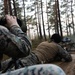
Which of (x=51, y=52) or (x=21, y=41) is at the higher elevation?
(x=21, y=41)

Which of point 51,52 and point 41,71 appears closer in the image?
point 41,71

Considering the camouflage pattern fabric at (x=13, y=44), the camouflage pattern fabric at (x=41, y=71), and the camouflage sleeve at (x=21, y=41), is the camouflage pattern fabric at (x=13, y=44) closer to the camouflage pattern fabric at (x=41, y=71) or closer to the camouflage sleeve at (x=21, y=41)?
the camouflage sleeve at (x=21, y=41)

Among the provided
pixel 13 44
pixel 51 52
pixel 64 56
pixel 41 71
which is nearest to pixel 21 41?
pixel 13 44

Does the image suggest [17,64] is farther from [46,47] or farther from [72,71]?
[46,47]

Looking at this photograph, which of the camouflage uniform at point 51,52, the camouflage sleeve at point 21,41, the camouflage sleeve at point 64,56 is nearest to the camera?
the camouflage sleeve at point 21,41

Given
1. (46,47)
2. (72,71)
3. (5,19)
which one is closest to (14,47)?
(5,19)

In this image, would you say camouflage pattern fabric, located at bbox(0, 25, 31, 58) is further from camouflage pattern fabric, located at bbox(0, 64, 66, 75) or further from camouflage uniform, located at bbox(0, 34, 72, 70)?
camouflage uniform, located at bbox(0, 34, 72, 70)

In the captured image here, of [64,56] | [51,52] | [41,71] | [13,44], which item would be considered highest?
[13,44]

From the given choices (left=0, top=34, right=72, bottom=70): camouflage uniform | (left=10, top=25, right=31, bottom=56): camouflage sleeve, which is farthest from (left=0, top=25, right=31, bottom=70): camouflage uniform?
(left=0, top=34, right=72, bottom=70): camouflage uniform

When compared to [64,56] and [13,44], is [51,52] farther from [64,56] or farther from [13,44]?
[13,44]

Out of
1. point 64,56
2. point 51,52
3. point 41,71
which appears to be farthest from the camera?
point 64,56

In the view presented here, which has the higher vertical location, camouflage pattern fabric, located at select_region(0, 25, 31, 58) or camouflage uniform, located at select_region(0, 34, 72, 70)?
camouflage pattern fabric, located at select_region(0, 25, 31, 58)

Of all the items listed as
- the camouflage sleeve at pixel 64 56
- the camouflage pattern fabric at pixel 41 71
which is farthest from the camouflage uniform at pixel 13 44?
the camouflage sleeve at pixel 64 56

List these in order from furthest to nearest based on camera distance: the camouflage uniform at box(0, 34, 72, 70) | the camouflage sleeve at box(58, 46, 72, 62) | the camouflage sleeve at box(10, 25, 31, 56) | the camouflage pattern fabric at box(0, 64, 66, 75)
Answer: the camouflage sleeve at box(58, 46, 72, 62) < the camouflage uniform at box(0, 34, 72, 70) < the camouflage sleeve at box(10, 25, 31, 56) < the camouflage pattern fabric at box(0, 64, 66, 75)
